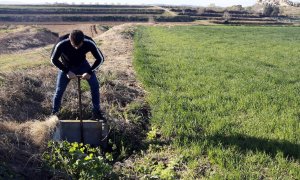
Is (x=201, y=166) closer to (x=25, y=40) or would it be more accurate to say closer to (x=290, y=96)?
(x=290, y=96)

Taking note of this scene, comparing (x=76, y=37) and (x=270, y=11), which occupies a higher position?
(x=270, y=11)

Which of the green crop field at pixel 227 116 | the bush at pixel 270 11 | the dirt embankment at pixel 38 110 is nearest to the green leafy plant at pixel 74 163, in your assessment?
the dirt embankment at pixel 38 110

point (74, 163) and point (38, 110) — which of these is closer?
point (74, 163)

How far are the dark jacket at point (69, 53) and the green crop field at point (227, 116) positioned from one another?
185 centimetres

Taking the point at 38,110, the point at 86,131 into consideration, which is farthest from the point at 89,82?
the point at 38,110

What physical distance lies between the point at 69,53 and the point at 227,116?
10.9ft

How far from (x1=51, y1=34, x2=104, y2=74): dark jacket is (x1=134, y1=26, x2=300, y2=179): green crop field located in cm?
185

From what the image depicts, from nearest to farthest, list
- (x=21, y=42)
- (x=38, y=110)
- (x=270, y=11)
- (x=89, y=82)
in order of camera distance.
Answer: (x=89, y=82) → (x=38, y=110) → (x=21, y=42) → (x=270, y=11)

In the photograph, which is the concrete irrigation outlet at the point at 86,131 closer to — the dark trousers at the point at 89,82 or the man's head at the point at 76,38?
the dark trousers at the point at 89,82

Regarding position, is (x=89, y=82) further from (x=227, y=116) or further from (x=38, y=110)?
(x=227, y=116)

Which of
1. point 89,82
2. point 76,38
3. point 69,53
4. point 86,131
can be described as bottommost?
point 86,131

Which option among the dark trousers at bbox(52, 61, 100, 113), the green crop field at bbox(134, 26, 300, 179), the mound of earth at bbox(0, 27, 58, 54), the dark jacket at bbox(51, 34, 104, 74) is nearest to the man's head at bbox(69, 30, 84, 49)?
the dark jacket at bbox(51, 34, 104, 74)

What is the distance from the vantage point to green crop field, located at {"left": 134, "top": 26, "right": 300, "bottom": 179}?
212 inches

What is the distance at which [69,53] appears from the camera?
7.02 meters
